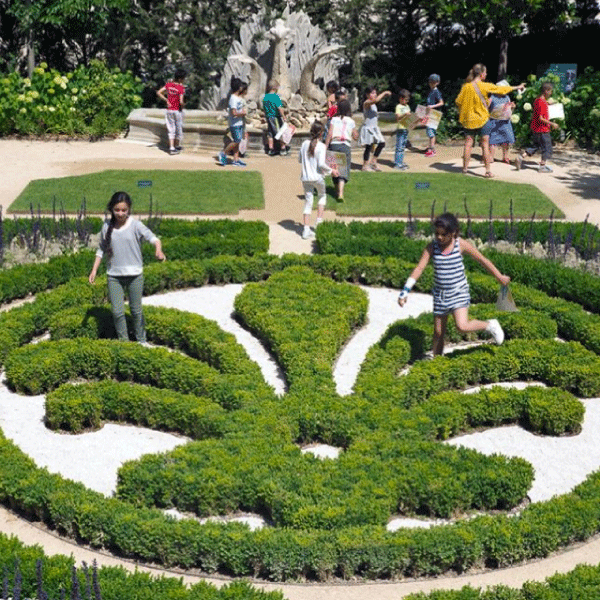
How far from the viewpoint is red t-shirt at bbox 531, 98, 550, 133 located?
63.7ft

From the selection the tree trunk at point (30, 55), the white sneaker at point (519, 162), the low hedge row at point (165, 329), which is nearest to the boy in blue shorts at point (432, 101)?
the white sneaker at point (519, 162)

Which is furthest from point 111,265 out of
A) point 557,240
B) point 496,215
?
point 496,215

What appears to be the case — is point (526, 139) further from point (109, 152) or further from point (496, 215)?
point (109, 152)

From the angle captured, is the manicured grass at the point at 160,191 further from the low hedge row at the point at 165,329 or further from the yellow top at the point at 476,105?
the low hedge row at the point at 165,329

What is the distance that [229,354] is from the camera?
10969 millimetres

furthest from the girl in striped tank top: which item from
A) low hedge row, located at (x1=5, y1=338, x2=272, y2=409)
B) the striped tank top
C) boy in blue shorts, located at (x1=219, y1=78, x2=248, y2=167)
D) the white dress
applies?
boy in blue shorts, located at (x1=219, y1=78, x2=248, y2=167)

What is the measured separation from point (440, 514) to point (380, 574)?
0.90 metres

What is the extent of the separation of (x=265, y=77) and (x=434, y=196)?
244 inches

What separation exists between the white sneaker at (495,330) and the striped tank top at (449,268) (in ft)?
1.68

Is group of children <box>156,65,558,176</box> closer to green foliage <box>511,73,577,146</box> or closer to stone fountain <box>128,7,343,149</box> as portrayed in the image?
stone fountain <box>128,7,343,149</box>

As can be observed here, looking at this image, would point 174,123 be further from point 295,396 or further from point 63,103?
point 295,396

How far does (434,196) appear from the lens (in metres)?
17.4

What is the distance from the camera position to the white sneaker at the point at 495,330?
11000 mm

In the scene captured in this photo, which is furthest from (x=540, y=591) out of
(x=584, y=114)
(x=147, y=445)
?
(x=584, y=114)
